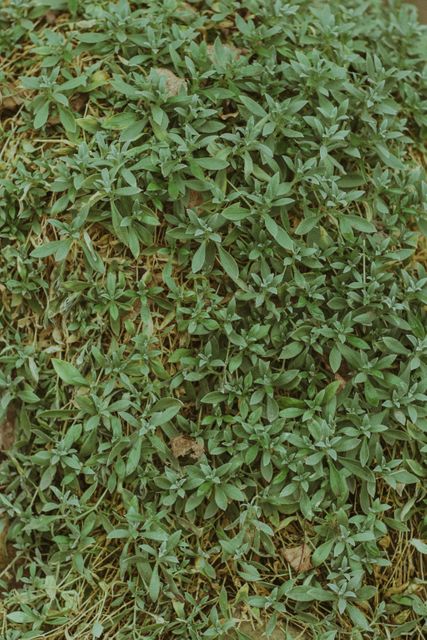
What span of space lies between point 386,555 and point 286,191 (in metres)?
1.11

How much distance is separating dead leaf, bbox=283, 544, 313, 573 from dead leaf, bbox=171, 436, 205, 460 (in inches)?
14.9

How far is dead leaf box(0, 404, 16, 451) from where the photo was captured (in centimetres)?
237

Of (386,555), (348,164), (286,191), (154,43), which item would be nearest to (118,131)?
(154,43)

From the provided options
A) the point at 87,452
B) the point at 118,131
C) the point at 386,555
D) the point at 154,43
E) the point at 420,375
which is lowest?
the point at 386,555

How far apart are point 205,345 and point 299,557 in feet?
2.18

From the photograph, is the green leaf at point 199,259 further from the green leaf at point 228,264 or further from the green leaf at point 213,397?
the green leaf at point 213,397

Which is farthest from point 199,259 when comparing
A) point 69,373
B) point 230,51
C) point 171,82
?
point 230,51

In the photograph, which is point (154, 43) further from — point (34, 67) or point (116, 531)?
point (116, 531)

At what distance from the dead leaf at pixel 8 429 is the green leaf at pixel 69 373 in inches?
10.7

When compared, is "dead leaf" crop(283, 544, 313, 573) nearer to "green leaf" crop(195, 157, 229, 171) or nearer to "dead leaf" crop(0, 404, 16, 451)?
"dead leaf" crop(0, 404, 16, 451)

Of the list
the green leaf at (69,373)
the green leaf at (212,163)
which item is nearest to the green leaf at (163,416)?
the green leaf at (69,373)

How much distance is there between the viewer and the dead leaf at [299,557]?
2125mm

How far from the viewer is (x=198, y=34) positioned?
2.46 meters

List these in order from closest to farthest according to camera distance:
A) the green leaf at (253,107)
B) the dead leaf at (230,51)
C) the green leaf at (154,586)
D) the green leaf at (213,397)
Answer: the green leaf at (154,586) → the green leaf at (213,397) → the green leaf at (253,107) → the dead leaf at (230,51)
